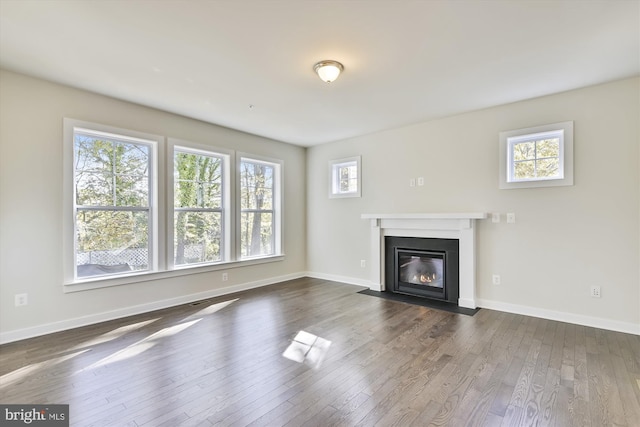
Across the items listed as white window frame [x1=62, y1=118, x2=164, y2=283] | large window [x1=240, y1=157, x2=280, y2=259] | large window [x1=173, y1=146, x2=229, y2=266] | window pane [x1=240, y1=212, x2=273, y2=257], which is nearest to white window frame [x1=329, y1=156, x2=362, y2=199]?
large window [x1=240, y1=157, x2=280, y2=259]

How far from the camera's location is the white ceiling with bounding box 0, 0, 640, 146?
7.18ft

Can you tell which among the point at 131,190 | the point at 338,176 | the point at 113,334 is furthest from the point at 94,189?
the point at 338,176

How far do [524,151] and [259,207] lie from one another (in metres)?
4.17

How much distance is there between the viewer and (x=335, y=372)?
246 cm

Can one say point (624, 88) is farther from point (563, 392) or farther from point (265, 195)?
point (265, 195)

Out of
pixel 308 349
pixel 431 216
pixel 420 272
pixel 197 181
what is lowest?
pixel 308 349

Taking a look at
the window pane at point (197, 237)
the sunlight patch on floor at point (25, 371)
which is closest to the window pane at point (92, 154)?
the window pane at point (197, 237)

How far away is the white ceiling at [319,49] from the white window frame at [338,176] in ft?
5.64

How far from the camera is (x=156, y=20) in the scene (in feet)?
7.52

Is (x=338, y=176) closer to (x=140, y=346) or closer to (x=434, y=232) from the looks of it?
(x=434, y=232)

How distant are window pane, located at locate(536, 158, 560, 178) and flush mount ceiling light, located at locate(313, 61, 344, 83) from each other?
2784 mm

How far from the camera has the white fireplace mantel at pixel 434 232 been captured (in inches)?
164

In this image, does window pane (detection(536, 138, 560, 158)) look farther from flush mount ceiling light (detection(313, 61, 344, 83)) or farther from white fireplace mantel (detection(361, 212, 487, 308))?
flush mount ceiling light (detection(313, 61, 344, 83))

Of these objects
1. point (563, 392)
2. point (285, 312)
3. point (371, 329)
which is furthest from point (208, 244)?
point (563, 392)
